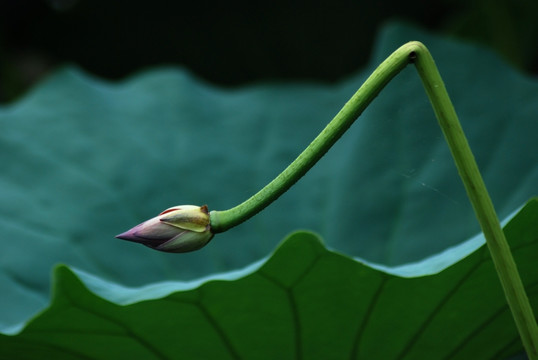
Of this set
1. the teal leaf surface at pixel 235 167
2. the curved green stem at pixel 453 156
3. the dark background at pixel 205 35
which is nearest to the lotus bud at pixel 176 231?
the curved green stem at pixel 453 156

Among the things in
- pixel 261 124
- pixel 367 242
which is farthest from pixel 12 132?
pixel 367 242

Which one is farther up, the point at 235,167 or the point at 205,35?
the point at 205,35

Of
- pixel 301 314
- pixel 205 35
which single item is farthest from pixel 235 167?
pixel 205 35

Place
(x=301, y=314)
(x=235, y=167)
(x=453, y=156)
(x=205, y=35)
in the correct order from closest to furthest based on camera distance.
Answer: (x=453, y=156), (x=301, y=314), (x=235, y=167), (x=205, y=35)

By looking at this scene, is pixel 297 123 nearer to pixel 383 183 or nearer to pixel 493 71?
pixel 383 183

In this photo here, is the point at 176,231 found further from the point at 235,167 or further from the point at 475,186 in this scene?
the point at 235,167

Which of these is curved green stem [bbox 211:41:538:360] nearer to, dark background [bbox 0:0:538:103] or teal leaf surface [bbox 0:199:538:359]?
teal leaf surface [bbox 0:199:538:359]
